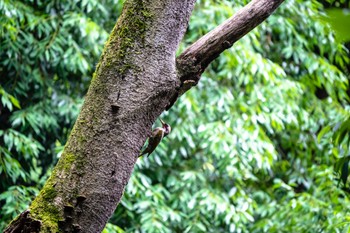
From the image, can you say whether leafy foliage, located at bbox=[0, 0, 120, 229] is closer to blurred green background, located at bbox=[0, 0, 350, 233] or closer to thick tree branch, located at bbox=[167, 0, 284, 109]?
blurred green background, located at bbox=[0, 0, 350, 233]

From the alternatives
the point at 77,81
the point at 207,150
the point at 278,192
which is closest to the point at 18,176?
the point at 77,81

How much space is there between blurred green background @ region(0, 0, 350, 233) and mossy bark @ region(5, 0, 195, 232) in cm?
166

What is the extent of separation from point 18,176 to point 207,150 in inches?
40.1

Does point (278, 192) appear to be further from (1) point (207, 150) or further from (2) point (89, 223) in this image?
(2) point (89, 223)

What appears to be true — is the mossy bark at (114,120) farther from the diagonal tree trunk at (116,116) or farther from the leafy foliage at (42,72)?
the leafy foliage at (42,72)

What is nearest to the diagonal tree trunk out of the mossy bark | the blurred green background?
the mossy bark

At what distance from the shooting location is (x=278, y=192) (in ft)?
11.8

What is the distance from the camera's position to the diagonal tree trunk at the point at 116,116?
1134 millimetres

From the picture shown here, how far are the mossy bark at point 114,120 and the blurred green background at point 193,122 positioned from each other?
1.66 meters

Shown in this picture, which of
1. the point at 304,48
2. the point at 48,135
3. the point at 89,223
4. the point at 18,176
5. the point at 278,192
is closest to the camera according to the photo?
the point at 89,223

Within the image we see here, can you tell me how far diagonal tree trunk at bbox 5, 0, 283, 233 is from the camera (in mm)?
1134

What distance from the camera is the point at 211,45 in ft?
4.40

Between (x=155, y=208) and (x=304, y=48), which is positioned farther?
(x=304, y=48)

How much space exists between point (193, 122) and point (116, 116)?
7.10 ft
